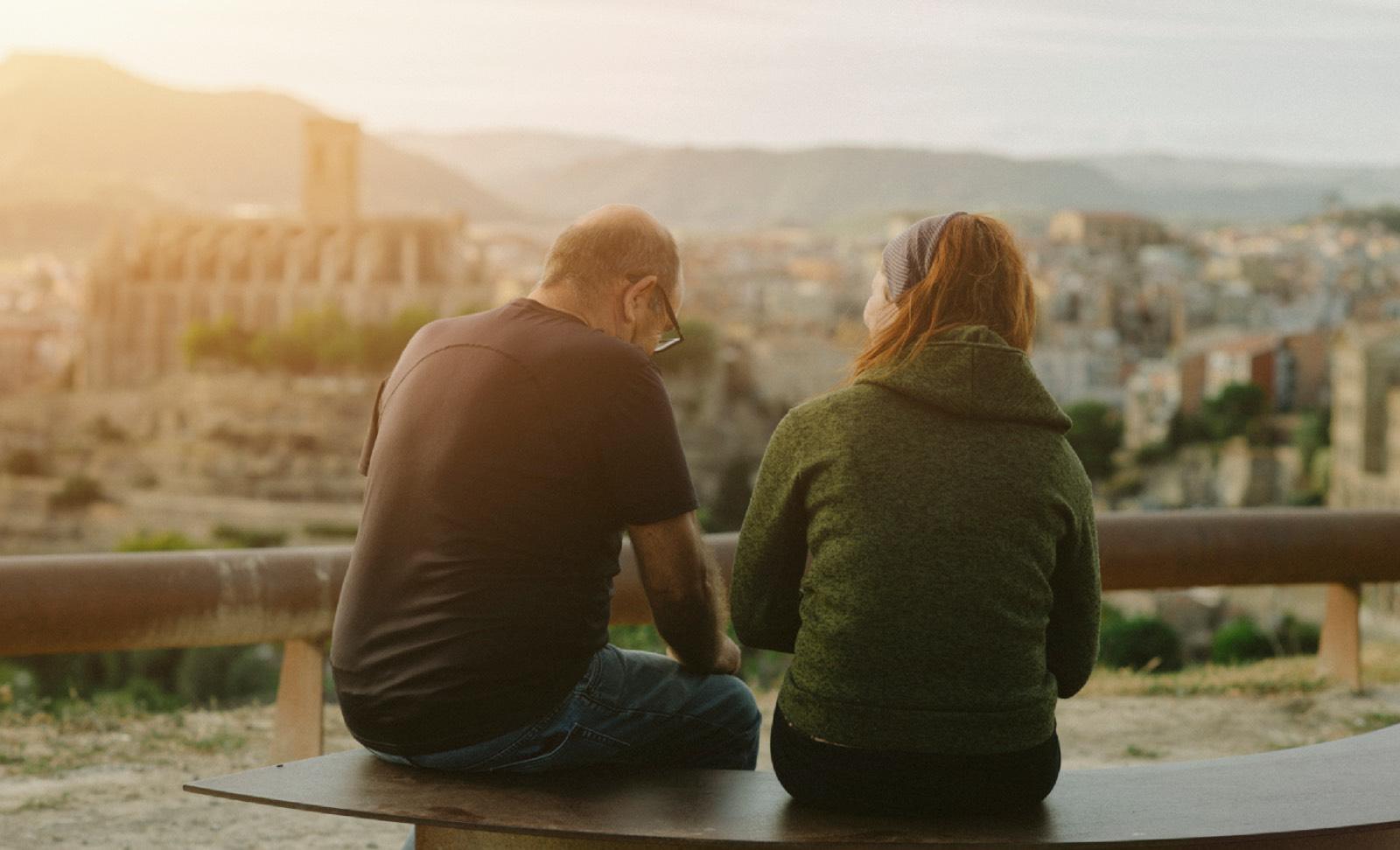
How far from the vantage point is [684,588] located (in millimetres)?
2344

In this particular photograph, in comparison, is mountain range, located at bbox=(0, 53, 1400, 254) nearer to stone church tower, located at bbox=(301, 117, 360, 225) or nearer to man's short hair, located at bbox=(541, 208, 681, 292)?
stone church tower, located at bbox=(301, 117, 360, 225)

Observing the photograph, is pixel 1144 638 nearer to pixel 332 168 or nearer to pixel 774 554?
pixel 774 554

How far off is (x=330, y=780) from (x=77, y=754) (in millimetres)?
1937

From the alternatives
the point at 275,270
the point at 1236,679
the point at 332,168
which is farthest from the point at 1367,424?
the point at 275,270

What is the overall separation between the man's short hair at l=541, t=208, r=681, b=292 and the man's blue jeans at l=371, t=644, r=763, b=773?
1.89 ft

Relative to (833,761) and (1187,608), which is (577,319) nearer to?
(833,761)

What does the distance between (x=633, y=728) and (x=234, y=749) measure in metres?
2.00

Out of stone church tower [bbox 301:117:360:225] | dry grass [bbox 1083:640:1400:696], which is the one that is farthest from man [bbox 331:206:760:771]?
stone church tower [bbox 301:117:360:225]

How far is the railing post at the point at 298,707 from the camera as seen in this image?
3596 millimetres

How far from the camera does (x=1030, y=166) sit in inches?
4921

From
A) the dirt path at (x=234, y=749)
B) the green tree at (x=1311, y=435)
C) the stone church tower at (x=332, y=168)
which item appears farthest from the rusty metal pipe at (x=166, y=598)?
the stone church tower at (x=332, y=168)

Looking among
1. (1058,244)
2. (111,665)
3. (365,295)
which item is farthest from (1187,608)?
(1058,244)

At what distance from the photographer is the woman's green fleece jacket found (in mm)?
2084

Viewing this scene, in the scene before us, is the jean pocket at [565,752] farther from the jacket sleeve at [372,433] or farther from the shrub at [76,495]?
the shrub at [76,495]
